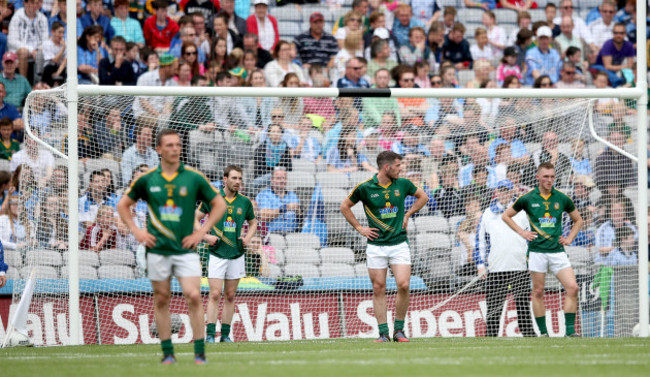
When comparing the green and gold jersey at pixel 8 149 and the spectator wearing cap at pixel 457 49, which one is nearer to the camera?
the green and gold jersey at pixel 8 149

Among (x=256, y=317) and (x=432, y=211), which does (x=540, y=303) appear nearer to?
(x=432, y=211)

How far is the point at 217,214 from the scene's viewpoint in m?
8.52

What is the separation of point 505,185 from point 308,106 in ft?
A: 11.2

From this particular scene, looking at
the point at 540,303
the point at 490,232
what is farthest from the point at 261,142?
the point at 540,303

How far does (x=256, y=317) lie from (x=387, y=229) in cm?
300

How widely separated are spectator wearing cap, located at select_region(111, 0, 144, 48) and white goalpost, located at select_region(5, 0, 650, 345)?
3717mm

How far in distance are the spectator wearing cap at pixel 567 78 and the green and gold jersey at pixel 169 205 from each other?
12216 mm

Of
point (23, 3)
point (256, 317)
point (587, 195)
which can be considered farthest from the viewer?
point (23, 3)

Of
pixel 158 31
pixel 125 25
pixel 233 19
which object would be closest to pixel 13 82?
pixel 125 25

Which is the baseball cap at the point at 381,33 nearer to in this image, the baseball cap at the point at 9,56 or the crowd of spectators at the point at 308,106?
the crowd of spectators at the point at 308,106

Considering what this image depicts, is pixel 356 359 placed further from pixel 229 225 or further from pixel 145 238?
pixel 229 225

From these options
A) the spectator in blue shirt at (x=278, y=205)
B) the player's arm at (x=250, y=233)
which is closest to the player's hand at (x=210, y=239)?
the player's arm at (x=250, y=233)

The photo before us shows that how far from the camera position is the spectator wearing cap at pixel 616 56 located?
19578mm

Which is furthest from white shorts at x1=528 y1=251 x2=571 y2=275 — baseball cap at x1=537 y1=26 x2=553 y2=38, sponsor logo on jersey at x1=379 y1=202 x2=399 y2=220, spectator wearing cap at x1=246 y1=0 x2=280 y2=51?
baseball cap at x1=537 y1=26 x2=553 y2=38
